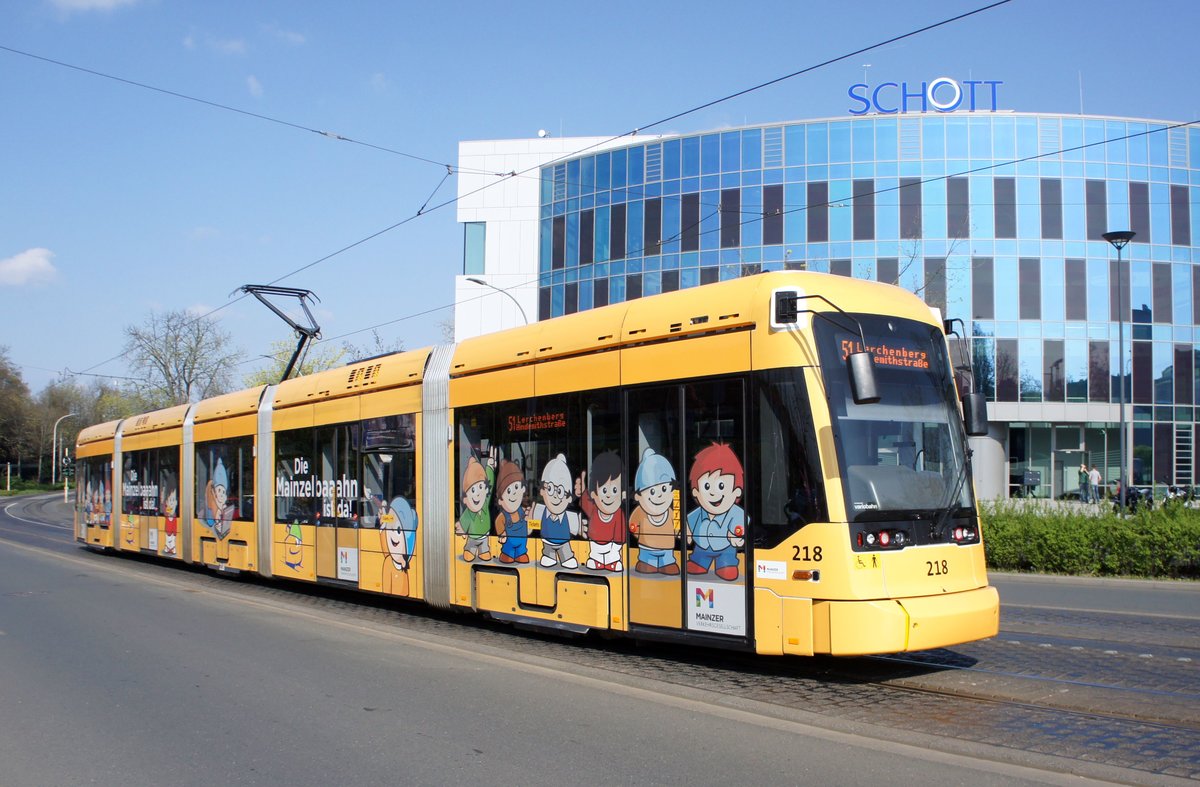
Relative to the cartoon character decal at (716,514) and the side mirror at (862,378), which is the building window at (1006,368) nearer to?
the cartoon character decal at (716,514)

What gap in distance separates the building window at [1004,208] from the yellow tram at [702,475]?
32010 millimetres

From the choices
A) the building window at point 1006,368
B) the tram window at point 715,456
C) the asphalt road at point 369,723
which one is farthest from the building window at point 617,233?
the tram window at point 715,456

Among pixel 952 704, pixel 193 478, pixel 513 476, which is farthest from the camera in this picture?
pixel 193 478

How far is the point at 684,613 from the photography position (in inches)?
344

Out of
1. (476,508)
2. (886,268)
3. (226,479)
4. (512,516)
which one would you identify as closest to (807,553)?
(512,516)

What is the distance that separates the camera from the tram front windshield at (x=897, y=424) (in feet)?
26.3

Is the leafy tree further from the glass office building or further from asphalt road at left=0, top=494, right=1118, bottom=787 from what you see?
asphalt road at left=0, top=494, right=1118, bottom=787

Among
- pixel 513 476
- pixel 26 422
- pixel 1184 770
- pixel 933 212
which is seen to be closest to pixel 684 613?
pixel 513 476

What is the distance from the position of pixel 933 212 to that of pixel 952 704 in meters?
34.5

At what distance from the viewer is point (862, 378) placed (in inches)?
303

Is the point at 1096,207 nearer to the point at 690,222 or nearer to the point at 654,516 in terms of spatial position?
the point at 690,222

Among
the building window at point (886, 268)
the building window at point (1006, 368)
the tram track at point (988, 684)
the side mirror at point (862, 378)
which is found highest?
the building window at point (886, 268)

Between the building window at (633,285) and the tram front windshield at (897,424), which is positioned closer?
the tram front windshield at (897,424)

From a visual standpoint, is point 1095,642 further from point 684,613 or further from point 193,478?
point 193,478
